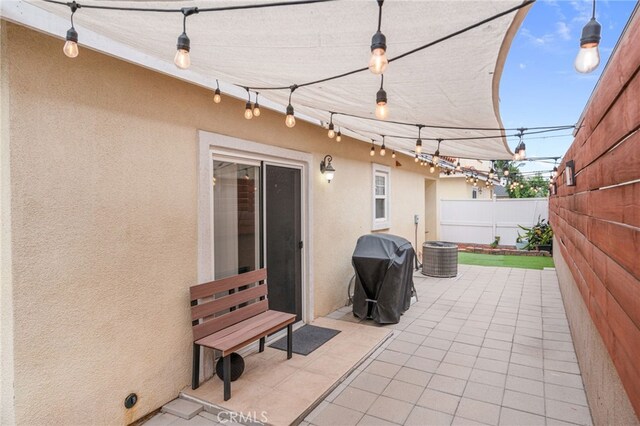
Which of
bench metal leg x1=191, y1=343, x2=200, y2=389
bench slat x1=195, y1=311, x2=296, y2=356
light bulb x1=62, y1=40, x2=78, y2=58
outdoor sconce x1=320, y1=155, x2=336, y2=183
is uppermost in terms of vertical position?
light bulb x1=62, y1=40, x2=78, y2=58

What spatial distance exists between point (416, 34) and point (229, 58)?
1.41m

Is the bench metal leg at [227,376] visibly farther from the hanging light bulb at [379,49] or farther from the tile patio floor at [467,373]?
the hanging light bulb at [379,49]

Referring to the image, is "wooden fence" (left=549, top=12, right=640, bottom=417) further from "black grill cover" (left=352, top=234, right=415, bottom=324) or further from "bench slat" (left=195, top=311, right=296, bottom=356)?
"black grill cover" (left=352, top=234, right=415, bottom=324)

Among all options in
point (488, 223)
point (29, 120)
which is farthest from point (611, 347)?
point (488, 223)

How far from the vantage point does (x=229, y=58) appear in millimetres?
2711

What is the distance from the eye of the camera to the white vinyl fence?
14672 millimetres

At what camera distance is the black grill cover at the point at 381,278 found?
216 inches

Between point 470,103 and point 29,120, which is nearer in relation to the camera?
point 29,120

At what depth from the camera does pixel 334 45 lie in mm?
2367

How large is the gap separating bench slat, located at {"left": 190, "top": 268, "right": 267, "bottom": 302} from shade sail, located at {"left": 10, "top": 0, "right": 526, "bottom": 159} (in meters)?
2.08

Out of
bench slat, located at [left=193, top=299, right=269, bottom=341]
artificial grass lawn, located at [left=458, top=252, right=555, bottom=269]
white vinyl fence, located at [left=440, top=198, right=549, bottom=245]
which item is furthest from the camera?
white vinyl fence, located at [left=440, top=198, right=549, bottom=245]

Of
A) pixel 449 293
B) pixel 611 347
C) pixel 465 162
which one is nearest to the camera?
pixel 611 347

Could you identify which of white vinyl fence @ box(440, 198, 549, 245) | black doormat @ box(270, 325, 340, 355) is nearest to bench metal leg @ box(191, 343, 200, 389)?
black doormat @ box(270, 325, 340, 355)

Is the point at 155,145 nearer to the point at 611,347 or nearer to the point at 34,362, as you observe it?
the point at 34,362
